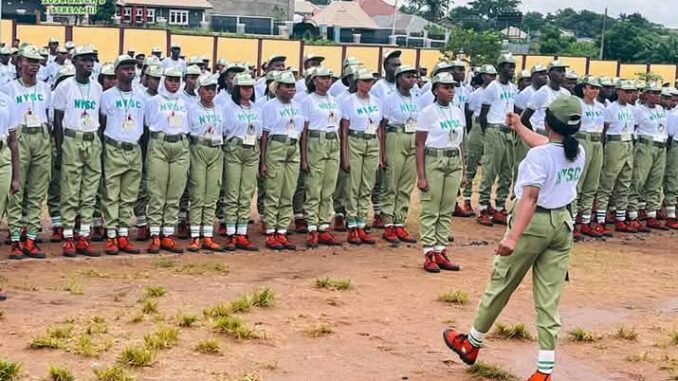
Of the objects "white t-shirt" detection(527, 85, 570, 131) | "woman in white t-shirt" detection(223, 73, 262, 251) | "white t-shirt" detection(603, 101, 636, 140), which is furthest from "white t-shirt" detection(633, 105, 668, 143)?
"woman in white t-shirt" detection(223, 73, 262, 251)

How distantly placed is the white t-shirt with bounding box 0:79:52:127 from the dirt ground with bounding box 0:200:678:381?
4.74 ft

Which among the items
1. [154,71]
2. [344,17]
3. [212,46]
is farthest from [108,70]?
[344,17]

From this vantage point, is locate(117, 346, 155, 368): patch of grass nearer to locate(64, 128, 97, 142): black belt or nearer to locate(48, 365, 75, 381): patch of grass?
locate(48, 365, 75, 381): patch of grass

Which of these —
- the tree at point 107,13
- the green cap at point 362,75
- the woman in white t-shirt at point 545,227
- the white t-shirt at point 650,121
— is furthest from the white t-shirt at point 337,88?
the tree at point 107,13

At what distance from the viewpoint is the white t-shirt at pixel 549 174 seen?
6.70 metres

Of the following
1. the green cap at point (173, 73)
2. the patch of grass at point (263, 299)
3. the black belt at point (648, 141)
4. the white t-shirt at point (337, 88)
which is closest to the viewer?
the patch of grass at point (263, 299)

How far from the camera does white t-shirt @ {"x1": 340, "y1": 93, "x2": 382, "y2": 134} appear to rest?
11852 millimetres

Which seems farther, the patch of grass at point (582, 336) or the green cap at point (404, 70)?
the green cap at point (404, 70)

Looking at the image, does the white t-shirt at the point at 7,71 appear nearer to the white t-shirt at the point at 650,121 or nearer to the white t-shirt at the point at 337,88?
the white t-shirt at the point at 337,88

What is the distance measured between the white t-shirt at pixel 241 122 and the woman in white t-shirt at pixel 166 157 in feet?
1.77

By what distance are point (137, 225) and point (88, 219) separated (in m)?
1.20

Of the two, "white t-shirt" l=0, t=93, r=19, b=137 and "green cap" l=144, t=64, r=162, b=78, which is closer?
"white t-shirt" l=0, t=93, r=19, b=137

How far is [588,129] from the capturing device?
13.3 m

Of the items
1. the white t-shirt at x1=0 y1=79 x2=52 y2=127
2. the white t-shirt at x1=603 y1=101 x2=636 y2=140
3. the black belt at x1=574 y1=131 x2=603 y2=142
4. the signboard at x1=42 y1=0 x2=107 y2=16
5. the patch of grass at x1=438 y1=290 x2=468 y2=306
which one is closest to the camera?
the patch of grass at x1=438 y1=290 x2=468 y2=306
